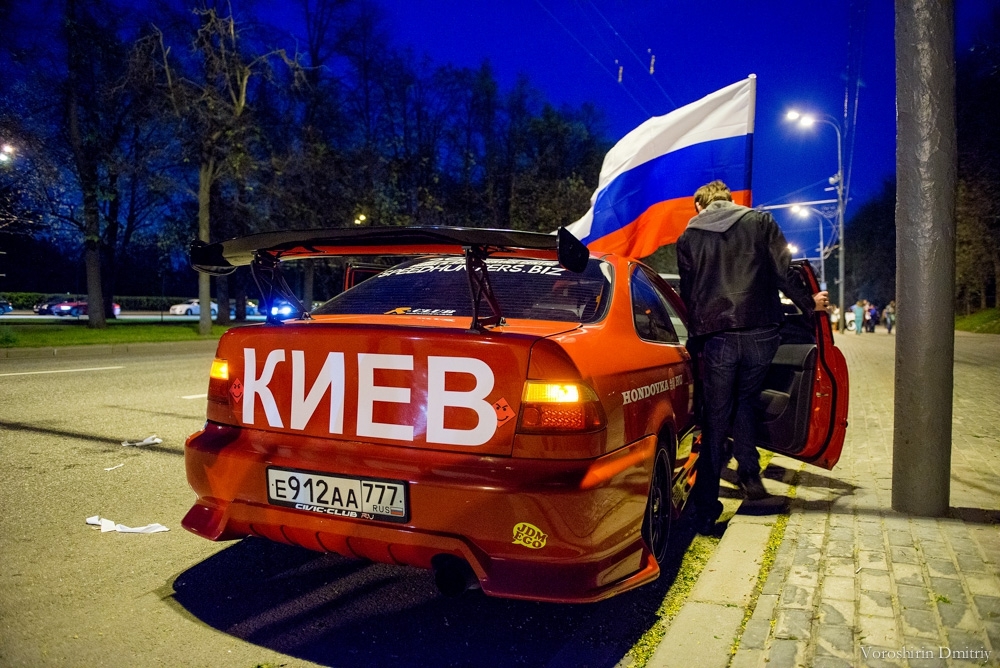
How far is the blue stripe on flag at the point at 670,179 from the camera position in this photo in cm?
600

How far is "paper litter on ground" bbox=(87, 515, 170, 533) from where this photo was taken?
3617 mm

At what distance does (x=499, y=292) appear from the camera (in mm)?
3350

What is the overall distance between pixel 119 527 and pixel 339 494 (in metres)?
1.85

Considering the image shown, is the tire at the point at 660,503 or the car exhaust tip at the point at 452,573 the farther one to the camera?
the tire at the point at 660,503

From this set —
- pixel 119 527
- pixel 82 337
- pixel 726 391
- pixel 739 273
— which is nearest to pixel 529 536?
pixel 726 391

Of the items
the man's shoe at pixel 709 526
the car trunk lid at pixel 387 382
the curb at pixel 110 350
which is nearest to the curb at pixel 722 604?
the man's shoe at pixel 709 526

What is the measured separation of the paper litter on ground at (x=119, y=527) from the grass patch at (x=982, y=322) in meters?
36.1

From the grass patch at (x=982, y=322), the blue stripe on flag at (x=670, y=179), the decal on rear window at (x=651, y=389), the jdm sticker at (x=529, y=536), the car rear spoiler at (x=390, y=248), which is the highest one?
the blue stripe on flag at (x=670, y=179)

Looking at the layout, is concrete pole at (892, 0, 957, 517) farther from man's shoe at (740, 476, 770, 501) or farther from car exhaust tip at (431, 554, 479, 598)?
car exhaust tip at (431, 554, 479, 598)

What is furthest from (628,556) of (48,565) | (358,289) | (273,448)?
(48,565)

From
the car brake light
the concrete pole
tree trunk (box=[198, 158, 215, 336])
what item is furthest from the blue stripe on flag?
tree trunk (box=[198, 158, 215, 336])

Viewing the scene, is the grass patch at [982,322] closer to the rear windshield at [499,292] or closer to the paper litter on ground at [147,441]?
the rear windshield at [499,292]

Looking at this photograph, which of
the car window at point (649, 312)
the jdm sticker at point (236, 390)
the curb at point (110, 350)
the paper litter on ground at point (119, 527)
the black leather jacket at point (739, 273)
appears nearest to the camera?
the jdm sticker at point (236, 390)

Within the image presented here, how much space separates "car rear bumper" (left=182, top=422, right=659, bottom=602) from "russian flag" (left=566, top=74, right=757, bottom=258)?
3931mm
